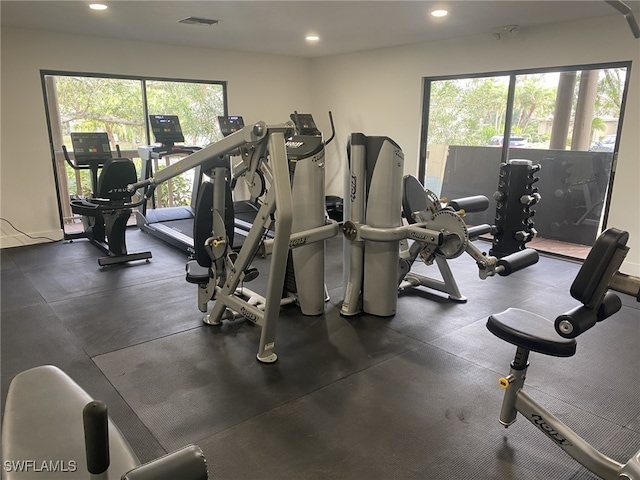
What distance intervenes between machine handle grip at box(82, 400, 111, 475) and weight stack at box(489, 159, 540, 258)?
4868mm

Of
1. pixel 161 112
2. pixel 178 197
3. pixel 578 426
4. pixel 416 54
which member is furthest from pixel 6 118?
pixel 578 426

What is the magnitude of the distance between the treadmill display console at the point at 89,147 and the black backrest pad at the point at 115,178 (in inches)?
24.8

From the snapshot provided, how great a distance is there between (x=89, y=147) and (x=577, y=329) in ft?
17.0

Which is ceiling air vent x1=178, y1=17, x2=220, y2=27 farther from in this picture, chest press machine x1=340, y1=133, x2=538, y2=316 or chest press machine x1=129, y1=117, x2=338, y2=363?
chest press machine x1=340, y1=133, x2=538, y2=316

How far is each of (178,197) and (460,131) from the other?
165 inches

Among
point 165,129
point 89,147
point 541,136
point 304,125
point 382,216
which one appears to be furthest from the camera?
point 304,125

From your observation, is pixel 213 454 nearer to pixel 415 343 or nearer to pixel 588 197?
pixel 415 343

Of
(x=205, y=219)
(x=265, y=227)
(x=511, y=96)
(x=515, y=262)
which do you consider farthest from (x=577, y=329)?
(x=511, y=96)

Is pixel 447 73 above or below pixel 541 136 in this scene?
above

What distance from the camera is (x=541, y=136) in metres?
5.44

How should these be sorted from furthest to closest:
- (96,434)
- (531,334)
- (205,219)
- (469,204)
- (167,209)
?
(167,209)
(469,204)
(205,219)
(531,334)
(96,434)

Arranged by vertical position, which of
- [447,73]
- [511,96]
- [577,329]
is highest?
[447,73]

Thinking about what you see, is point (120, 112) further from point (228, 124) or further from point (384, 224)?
point (384, 224)

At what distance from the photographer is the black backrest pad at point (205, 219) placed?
323 cm
